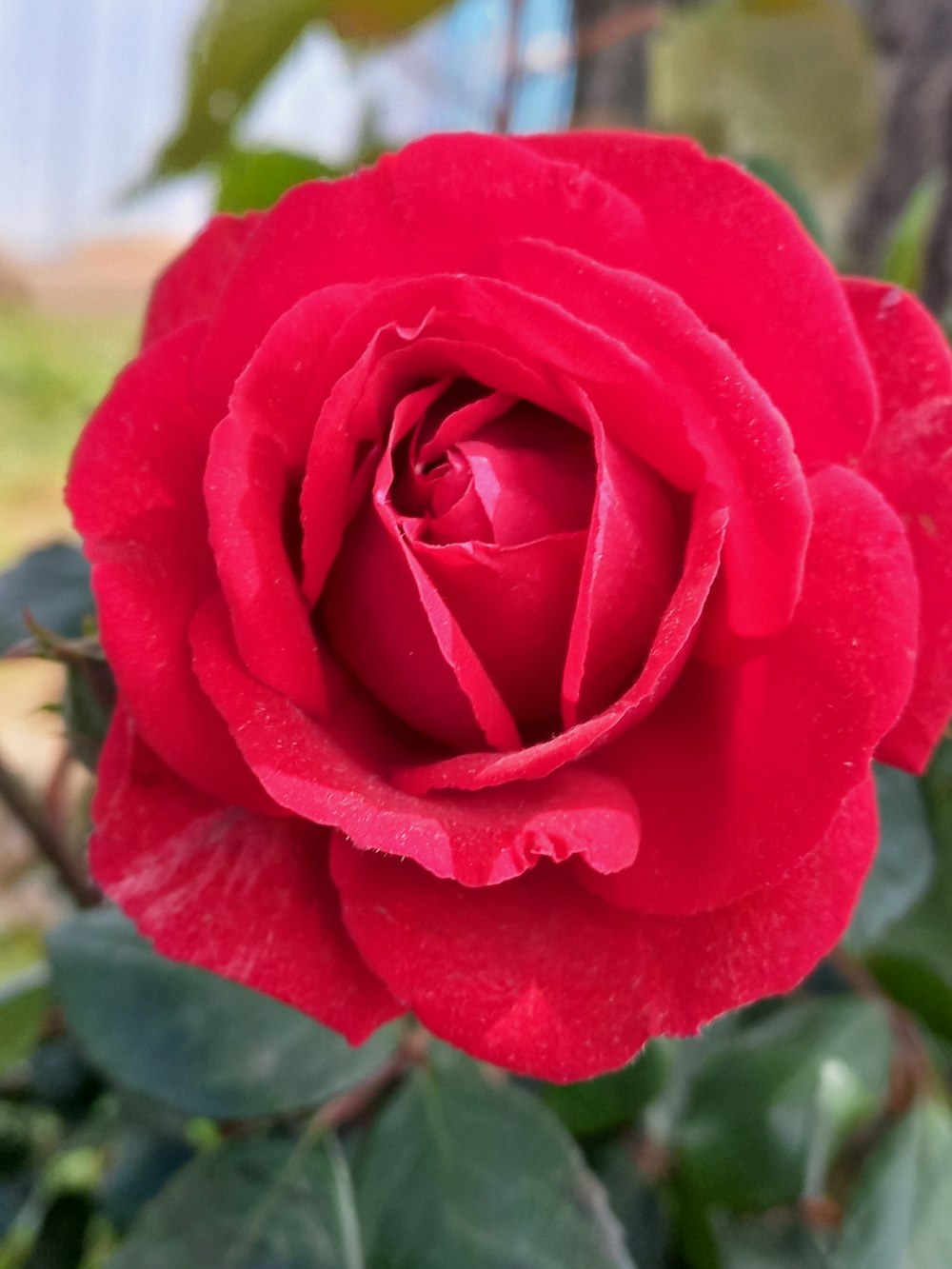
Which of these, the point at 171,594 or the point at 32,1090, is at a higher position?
the point at 171,594

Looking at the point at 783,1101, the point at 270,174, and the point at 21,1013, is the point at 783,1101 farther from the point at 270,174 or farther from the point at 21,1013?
the point at 270,174

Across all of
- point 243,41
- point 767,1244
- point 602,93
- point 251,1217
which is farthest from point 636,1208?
point 602,93

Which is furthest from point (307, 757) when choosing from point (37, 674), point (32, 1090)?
point (37, 674)

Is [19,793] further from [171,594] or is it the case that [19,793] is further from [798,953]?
[798,953]

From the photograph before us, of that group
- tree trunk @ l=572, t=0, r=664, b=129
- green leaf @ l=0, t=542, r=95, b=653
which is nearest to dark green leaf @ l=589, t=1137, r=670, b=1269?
green leaf @ l=0, t=542, r=95, b=653

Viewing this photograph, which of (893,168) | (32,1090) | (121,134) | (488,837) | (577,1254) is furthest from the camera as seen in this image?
(121,134)

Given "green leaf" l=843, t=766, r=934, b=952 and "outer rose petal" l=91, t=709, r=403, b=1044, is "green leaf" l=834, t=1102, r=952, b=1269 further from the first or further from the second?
"outer rose petal" l=91, t=709, r=403, b=1044
